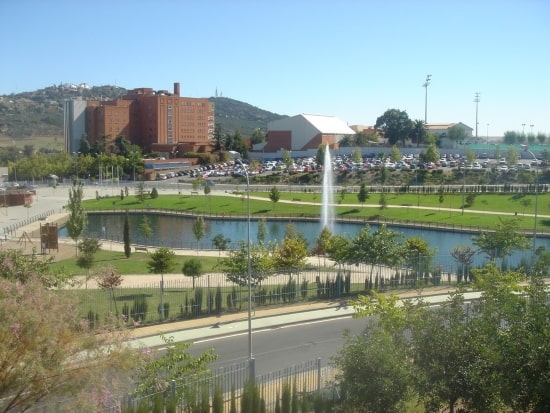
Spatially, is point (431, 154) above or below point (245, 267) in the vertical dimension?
above

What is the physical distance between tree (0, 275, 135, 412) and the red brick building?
114053mm

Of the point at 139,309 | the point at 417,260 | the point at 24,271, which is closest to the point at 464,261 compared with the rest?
the point at 417,260

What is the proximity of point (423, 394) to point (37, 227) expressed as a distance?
47.9 m

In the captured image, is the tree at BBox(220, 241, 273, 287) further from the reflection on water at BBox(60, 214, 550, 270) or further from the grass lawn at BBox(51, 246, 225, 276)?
the reflection on water at BBox(60, 214, 550, 270)

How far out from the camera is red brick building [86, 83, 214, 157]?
125 metres

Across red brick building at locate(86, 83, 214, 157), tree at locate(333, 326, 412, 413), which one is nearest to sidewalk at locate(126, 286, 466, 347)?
tree at locate(333, 326, 412, 413)

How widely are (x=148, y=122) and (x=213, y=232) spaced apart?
78.4 m

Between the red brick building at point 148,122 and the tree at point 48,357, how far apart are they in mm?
114053

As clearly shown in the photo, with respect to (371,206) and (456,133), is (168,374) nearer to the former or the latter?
(371,206)

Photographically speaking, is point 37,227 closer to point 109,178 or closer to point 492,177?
point 109,178

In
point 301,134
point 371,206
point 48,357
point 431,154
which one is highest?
point 301,134

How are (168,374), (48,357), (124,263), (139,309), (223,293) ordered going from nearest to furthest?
(48,357), (168,374), (139,309), (223,293), (124,263)

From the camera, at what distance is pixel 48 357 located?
9.83 metres

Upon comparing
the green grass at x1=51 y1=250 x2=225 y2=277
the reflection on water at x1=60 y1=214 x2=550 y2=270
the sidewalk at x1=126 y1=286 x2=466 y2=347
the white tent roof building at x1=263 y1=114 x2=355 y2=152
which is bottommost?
the reflection on water at x1=60 y1=214 x2=550 y2=270
